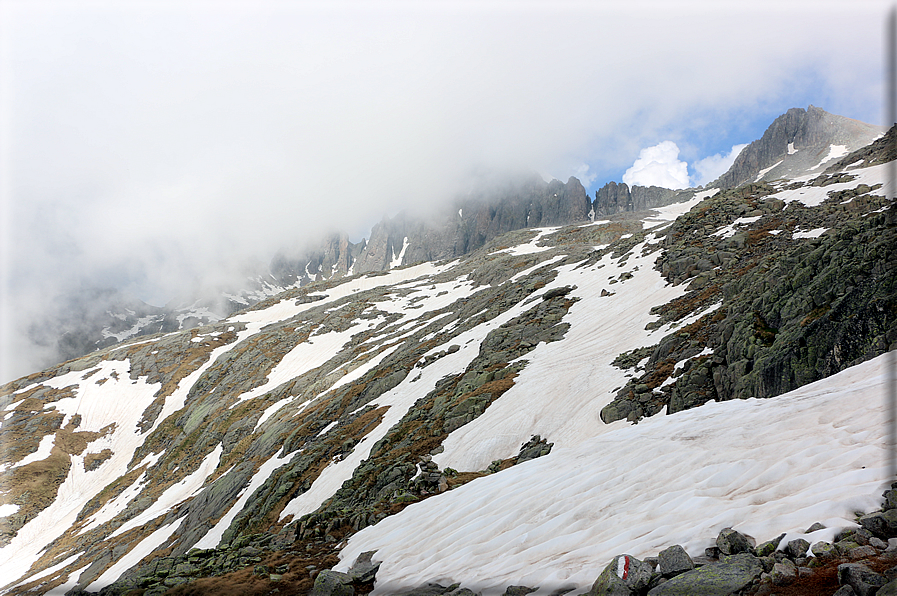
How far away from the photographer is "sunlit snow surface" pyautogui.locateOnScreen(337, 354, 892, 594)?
21.6 feet

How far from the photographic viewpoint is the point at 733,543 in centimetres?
588

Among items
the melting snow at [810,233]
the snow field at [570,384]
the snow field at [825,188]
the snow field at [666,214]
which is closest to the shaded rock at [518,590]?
the snow field at [570,384]

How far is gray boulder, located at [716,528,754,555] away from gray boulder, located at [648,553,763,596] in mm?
263

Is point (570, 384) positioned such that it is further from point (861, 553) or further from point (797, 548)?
point (861, 553)

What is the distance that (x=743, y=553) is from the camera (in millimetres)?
5621

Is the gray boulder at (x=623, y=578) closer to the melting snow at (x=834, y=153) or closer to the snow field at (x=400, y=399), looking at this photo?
the snow field at (x=400, y=399)

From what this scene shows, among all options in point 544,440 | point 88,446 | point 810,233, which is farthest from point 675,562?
point 88,446

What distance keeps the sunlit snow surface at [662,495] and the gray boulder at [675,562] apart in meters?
0.66

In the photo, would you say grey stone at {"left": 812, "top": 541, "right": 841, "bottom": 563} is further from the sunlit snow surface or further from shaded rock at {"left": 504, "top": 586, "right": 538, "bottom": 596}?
shaded rock at {"left": 504, "top": 586, "right": 538, "bottom": 596}

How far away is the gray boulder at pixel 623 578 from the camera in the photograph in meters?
5.80

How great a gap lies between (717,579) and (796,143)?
226 meters

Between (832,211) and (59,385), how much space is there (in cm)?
12003

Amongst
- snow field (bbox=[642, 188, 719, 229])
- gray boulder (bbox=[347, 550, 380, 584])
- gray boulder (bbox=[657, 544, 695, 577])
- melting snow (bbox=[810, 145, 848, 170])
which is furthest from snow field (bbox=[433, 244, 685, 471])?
melting snow (bbox=[810, 145, 848, 170])

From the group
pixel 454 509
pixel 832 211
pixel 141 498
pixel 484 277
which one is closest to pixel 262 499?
pixel 454 509
